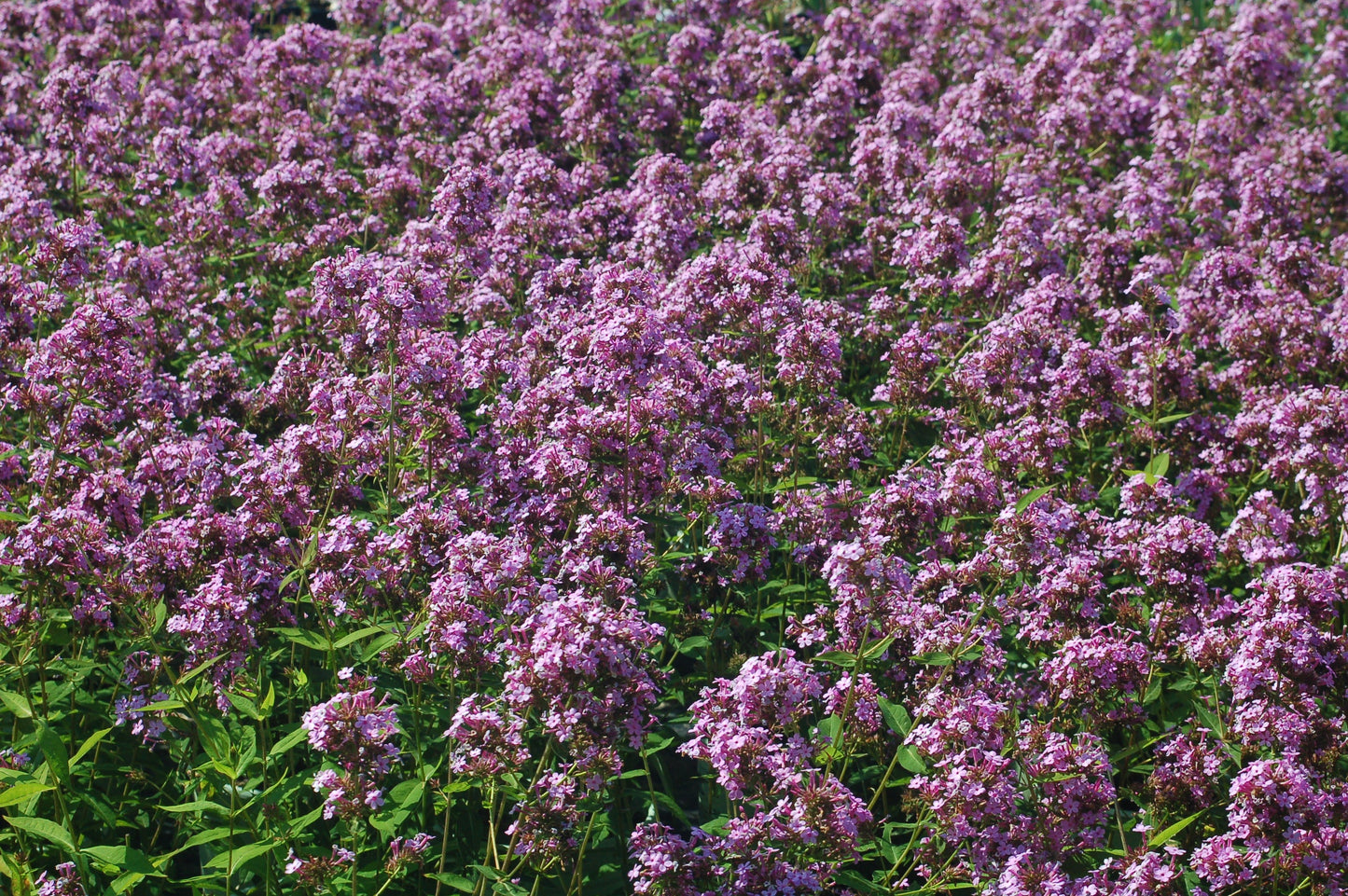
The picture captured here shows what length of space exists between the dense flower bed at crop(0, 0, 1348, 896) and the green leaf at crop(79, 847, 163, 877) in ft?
0.27

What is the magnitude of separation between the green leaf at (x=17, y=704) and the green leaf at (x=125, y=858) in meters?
0.64

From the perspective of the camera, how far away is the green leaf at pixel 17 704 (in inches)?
213

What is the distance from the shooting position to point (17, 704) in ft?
18.2

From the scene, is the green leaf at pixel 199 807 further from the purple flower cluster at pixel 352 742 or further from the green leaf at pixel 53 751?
the purple flower cluster at pixel 352 742

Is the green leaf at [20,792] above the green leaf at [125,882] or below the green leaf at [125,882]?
above

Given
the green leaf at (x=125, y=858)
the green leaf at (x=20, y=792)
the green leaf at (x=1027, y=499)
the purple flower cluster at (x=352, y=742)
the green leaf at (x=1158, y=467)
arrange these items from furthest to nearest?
the green leaf at (x=1158, y=467) → the green leaf at (x=1027, y=499) → the green leaf at (x=125, y=858) → the purple flower cluster at (x=352, y=742) → the green leaf at (x=20, y=792)

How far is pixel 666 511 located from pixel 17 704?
3426 mm

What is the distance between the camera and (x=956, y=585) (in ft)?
21.6

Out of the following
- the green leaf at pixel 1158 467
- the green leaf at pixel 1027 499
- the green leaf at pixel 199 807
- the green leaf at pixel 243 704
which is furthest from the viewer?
the green leaf at pixel 1158 467

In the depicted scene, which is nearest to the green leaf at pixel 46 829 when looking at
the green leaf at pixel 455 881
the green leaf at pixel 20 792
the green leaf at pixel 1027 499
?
the green leaf at pixel 20 792

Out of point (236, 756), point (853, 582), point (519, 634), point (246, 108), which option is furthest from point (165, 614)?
point (246, 108)

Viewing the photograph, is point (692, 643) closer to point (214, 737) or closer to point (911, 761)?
point (911, 761)

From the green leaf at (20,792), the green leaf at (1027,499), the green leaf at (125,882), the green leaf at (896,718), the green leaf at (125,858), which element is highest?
the green leaf at (1027,499)

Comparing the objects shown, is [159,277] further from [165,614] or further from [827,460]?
[827,460]
